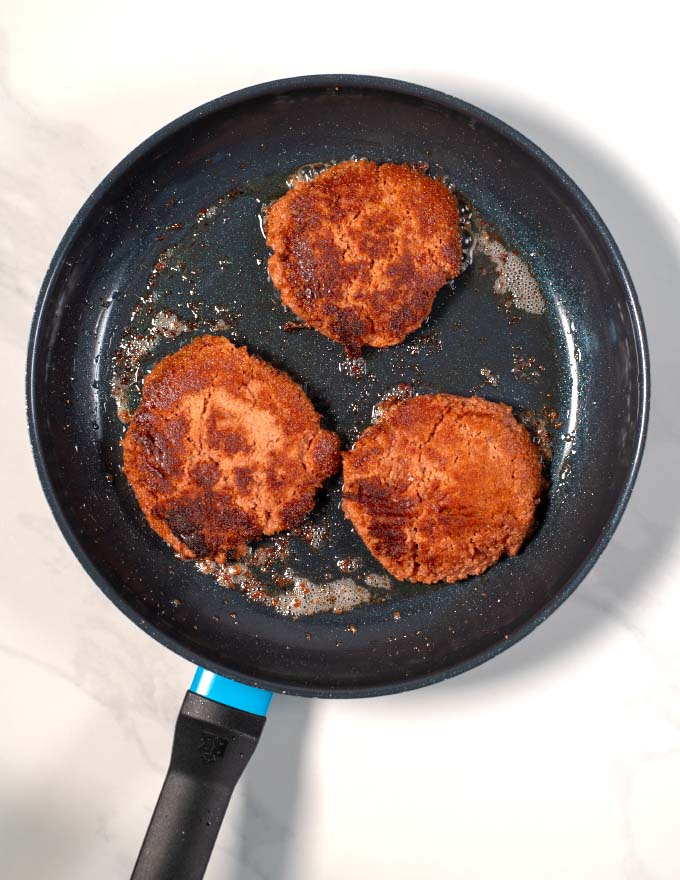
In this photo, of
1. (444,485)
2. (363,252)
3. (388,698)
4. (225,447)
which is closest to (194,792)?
(388,698)

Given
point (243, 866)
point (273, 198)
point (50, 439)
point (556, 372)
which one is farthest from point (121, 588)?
point (556, 372)

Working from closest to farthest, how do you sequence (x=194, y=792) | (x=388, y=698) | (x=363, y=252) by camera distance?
(x=194, y=792) → (x=363, y=252) → (x=388, y=698)

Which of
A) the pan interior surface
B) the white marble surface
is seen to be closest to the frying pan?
the pan interior surface

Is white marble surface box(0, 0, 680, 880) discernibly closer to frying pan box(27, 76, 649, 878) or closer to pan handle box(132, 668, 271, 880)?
frying pan box(27, 76, 649, 878)

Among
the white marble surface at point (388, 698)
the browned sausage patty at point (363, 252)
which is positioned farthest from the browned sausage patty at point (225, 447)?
the white marble surface at point (388, 698)

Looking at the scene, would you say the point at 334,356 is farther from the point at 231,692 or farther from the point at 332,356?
the point at 231,692
